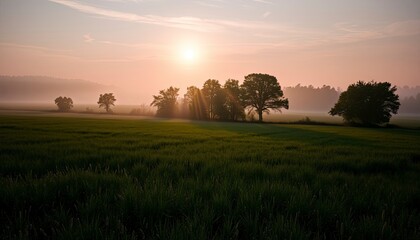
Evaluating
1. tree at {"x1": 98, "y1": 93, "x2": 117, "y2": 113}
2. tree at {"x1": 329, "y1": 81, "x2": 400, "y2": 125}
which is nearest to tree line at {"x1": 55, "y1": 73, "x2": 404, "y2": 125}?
tree at {"x1": 329, "y1": 81, "x2": 400, "y2": 125}

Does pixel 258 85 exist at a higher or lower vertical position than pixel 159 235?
higher

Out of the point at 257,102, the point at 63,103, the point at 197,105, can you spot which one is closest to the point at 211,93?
the point at 197,105

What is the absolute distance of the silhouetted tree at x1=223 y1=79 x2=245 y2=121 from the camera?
7694 centimetres

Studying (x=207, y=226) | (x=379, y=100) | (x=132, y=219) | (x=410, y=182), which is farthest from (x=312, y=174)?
(x=379, y=100)

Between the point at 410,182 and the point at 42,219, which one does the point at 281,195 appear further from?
the point at 410,182

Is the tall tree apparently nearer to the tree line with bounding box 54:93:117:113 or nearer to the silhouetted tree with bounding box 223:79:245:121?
the silhouetted tree with bounding box 223:79:245:121

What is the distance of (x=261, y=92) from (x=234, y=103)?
8627mm

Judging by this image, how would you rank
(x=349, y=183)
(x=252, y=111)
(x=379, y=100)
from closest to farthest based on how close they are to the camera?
(x=349, y=183) < (x=379, y=100) < (x=252, y=111)

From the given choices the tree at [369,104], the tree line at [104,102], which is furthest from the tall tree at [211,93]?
the tree line at [104,102]

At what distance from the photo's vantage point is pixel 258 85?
7456cm

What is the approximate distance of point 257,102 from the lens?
246 ft

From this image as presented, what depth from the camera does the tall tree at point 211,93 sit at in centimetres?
8119

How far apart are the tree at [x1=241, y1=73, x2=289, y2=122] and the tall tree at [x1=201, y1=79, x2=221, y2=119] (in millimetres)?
10226

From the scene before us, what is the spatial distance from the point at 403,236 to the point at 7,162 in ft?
33.8
